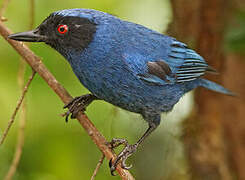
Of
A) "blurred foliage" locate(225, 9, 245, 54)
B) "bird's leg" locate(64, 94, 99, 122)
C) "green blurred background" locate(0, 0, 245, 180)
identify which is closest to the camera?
"bird's leg" locate(64, 94, 99, 122)

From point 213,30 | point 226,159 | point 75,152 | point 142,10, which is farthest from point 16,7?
point 226,159

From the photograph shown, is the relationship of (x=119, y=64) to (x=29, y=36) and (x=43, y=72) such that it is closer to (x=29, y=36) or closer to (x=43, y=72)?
(x=43, y=72)

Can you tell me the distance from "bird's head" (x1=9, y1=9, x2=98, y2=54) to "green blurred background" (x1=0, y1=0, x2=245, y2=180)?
95 cm

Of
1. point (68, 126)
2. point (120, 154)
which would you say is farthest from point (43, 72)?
point (68, 126)

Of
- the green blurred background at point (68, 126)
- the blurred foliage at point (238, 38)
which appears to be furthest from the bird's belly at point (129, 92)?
the blurred foliage at point (238, 38)

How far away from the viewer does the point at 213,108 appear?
19.5 ft

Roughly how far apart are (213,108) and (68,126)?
1851 mm

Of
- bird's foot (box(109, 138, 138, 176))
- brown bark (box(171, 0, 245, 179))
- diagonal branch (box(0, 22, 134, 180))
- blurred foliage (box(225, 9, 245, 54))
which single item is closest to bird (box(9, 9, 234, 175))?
bird's foot (box(109, 138, 138, 176))

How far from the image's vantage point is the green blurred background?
5.22 metres

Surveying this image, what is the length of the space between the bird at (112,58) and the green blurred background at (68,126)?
483 mm

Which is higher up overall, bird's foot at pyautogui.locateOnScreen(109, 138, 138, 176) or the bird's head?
the bird's head

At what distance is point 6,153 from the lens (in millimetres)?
4785

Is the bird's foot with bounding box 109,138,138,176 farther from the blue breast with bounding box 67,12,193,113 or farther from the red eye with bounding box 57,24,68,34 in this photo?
the red eye with bounding box 57,24,68,34

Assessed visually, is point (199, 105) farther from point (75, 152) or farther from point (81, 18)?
point (81, 18)
